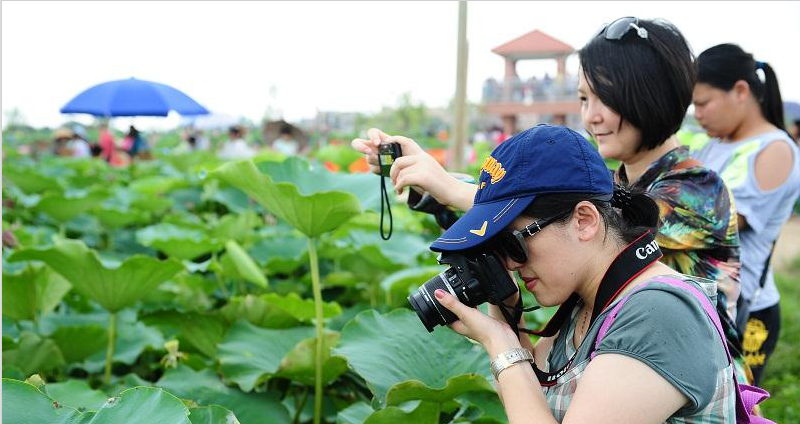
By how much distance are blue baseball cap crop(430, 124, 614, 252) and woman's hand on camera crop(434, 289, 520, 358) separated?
0.12 meters

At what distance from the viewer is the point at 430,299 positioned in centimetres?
145

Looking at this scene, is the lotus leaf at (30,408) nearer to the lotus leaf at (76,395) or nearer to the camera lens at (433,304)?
the lotus leaf at (76,395)

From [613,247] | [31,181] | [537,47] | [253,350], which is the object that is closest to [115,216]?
[31,181]

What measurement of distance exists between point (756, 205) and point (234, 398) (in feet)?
5.33

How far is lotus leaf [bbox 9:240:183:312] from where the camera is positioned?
260 cm

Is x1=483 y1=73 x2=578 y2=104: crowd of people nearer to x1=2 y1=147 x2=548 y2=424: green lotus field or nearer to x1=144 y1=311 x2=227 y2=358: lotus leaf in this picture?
x1=2 y1=147 x2=548 y2=424: green lotus field

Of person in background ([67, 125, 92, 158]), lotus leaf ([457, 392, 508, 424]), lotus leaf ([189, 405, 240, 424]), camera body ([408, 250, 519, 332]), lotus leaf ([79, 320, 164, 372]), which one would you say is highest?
camera body ([408, 250, 519, 332])

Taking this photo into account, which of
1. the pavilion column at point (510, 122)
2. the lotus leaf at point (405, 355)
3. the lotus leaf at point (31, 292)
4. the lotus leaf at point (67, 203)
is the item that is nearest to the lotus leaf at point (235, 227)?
the lotus leaf at point (67, 203)

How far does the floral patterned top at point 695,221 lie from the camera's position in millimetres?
1671

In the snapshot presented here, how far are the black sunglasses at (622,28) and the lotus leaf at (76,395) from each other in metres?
1.58

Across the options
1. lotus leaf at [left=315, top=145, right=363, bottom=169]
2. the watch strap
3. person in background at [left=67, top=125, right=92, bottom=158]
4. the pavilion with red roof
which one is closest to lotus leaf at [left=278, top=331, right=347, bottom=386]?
the watch strap

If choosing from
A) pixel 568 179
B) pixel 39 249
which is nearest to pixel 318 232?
pixel 39 249

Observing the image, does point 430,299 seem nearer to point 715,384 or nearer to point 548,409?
point 548,409

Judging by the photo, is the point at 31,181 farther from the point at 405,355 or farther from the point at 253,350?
the point at 405,355
